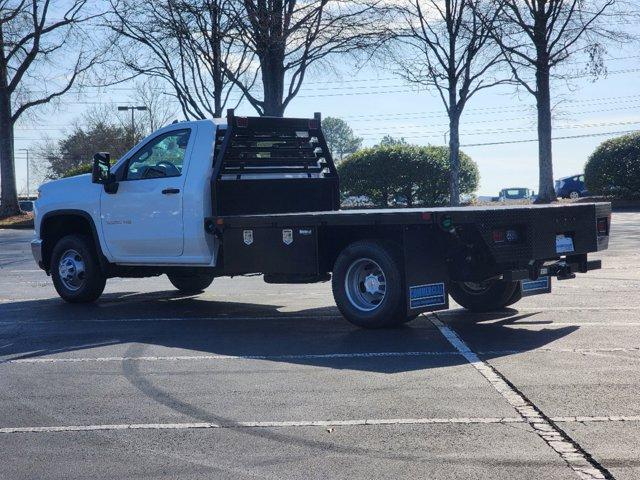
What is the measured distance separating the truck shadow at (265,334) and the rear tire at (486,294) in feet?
0.43

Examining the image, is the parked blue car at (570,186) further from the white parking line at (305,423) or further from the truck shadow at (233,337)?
the white parking line at (305,423)

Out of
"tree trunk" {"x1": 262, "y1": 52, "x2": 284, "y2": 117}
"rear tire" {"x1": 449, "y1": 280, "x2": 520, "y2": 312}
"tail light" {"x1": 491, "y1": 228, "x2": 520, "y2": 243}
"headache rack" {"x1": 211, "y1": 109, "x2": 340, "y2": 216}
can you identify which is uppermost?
"tree trunk" {"x1": 262, "y1": 52, "x2": 284, "y2": 117}

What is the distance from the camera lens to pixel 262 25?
25.8 meters

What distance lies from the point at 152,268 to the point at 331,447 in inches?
288

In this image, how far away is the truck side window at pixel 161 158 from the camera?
11070 mm

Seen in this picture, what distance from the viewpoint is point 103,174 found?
11.5 m

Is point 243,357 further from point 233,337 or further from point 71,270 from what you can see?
point 71,270

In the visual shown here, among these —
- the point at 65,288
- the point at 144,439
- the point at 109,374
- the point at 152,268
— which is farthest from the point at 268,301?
the point at 144,439

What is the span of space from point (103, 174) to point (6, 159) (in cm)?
2974

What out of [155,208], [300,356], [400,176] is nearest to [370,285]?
[300,356]

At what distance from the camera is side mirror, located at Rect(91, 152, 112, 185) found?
11508 mm

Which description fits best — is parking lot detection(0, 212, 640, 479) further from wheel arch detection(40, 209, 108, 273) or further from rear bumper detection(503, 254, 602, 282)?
wheel arch detection(40, 209, 108, 273)

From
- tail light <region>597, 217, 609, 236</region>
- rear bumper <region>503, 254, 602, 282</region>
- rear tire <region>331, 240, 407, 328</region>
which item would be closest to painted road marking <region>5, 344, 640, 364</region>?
rear bumper <region>503, 254, 602, 282</region>

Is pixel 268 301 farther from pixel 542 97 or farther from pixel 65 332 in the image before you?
pixel 542 97
